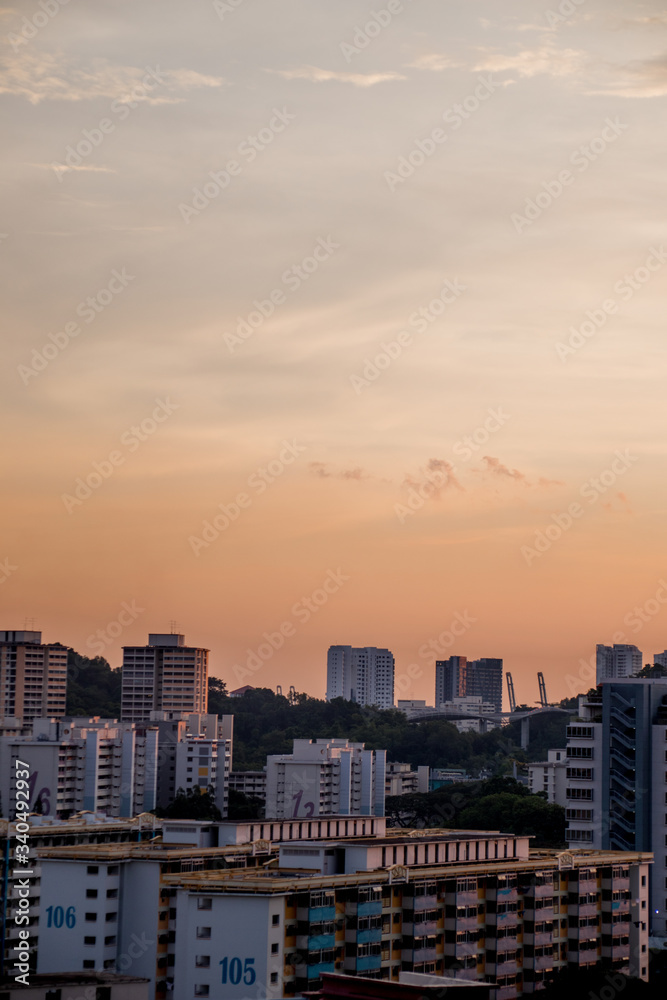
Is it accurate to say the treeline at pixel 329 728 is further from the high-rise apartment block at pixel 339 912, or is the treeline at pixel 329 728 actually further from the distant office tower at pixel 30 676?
the high-rise apartment block at pixel 339 912

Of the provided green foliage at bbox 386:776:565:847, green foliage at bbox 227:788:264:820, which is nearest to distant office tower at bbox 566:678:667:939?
green foliage at bbox 386:776:565:847

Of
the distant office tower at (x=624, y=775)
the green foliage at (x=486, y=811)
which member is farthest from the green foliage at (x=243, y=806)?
the distant office tower at (x=624, y=775)

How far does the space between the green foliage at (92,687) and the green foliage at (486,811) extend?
42211mm

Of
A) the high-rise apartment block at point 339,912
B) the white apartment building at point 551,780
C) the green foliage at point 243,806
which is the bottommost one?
the green foliage at point 243,806

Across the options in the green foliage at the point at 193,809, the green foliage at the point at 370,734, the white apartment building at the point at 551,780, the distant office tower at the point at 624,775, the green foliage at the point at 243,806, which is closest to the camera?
the distant office tower at the point at 624,775

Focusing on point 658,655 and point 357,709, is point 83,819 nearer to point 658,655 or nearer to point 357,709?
point 357,709

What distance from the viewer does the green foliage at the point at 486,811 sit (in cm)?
6425

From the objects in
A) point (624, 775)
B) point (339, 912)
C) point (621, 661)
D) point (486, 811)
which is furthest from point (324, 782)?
Answer: point (621, 661)

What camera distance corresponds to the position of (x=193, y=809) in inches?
2911

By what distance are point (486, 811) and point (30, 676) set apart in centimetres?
5404

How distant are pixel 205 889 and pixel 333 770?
168 ft

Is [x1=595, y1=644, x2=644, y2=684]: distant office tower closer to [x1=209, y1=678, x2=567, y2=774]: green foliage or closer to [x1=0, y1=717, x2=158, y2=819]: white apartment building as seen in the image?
[x1=209, y1=678, x2=567, y2=774]: green foliage

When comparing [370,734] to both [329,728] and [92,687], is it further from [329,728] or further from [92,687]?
[92,687]

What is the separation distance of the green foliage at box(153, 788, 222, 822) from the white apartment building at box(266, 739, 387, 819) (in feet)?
12.8
